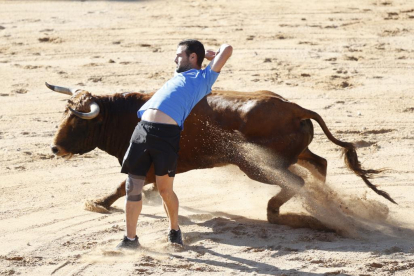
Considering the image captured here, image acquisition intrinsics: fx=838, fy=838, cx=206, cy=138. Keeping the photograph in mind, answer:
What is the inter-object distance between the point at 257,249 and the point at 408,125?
13.9 feet

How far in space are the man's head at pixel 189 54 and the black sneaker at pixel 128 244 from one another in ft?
4.71

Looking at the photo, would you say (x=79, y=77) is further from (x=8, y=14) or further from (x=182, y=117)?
(x=182, y=117)

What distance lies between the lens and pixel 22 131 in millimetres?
10391

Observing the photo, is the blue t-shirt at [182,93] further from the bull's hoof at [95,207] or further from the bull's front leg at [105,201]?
the bull's hoof at [95,207]

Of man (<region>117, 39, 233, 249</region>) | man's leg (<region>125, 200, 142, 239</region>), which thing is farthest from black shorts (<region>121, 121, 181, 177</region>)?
man's leg (<region>125, 200, 142, 239</region>)

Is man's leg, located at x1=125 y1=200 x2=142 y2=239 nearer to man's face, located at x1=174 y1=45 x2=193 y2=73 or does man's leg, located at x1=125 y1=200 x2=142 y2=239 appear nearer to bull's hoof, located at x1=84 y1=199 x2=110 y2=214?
man's face, located at x1=174 y1=45 x2=193 y2=73

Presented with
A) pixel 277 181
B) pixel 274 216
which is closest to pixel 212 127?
pixel 277 181

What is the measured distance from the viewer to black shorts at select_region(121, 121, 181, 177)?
6.62m

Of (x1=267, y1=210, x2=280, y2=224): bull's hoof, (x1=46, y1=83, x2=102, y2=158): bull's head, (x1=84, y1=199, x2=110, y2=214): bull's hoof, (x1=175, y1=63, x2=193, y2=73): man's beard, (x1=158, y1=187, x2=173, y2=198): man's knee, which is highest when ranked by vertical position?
(x1=175, y1=63, x2=193, y2=73): man's beard

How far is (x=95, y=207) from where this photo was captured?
8023 mm

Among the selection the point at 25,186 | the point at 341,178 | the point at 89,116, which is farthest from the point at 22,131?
the point at 341,178

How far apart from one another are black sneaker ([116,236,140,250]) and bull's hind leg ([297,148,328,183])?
190 centimetres

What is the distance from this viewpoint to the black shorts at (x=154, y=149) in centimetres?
662

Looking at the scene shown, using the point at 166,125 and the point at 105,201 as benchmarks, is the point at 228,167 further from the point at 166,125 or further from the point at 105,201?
the point at 166,125
